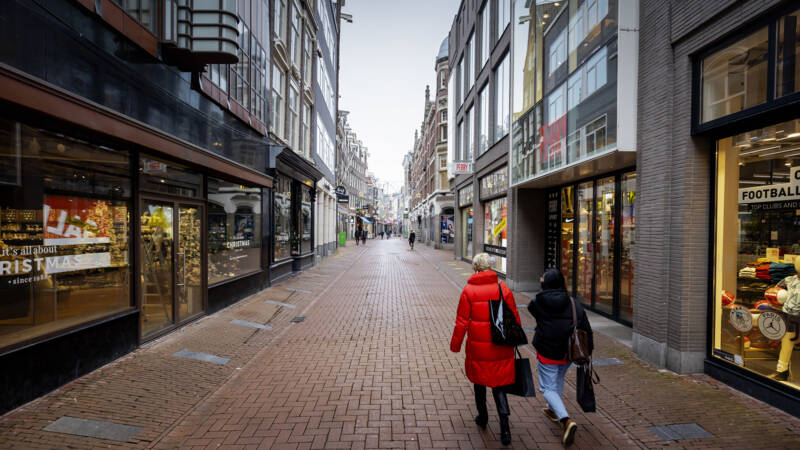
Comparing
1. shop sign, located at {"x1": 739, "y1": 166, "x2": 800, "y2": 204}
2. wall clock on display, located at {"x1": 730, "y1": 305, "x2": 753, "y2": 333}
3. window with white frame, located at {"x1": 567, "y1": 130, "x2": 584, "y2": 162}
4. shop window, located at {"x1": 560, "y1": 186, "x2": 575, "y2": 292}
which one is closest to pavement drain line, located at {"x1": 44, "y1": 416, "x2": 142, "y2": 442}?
wall clock on display, located at {"x1": 730, "y1": 305, "x2": 753, "y2": 333}

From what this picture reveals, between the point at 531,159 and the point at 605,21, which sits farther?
the point at 531,159

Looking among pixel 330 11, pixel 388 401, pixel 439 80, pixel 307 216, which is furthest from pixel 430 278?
pixel 439 80

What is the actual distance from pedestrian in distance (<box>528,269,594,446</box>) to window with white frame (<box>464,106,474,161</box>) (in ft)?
53.9

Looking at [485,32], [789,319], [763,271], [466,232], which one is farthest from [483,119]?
[789,319]

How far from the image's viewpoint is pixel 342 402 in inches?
179

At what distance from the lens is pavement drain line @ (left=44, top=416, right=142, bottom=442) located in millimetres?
3734

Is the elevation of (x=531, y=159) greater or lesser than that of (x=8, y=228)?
greater

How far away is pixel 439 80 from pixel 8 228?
3822cm

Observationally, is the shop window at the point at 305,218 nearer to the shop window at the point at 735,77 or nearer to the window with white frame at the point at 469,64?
the window with white frame at the point at 469,64

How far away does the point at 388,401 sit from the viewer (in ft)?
15.1

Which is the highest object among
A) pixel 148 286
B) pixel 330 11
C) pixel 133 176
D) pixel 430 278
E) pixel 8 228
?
pixel 330 11

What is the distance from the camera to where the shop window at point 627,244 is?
25.8 feet

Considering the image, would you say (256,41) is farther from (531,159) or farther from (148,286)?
(531,159)

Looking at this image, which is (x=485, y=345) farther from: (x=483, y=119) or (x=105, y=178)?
(x=483, y=119)
